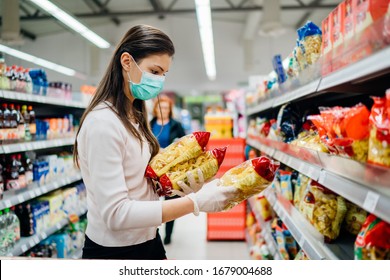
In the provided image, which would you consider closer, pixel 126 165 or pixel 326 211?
pixel 126 165

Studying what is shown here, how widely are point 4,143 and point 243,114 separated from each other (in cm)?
269

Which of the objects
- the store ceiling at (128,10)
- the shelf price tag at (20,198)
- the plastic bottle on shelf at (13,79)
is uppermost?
the store ceiling at (128,10)

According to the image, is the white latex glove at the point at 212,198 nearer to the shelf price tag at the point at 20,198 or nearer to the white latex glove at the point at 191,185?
the white latex glove at the point at 191,185

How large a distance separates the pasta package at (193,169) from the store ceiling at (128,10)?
4.78 feet

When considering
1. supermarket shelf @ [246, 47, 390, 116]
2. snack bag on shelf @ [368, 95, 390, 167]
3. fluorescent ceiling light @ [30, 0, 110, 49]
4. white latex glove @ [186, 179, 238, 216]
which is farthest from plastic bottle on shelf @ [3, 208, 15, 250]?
fluorescent ceiling light @ [30, 0, 110, 49]

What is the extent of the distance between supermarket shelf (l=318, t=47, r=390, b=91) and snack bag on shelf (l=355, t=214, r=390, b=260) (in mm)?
413

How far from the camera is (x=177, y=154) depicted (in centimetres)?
133

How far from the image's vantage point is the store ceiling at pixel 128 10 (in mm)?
3743

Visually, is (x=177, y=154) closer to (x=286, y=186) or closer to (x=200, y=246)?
(x=286, y=186)

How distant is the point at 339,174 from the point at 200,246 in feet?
9.06

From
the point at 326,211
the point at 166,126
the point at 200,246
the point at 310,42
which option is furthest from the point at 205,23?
the point at 326,211

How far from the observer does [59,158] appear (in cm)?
317

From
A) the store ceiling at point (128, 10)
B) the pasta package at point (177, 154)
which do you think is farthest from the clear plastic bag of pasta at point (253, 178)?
the store ceiling at point (128, 10)

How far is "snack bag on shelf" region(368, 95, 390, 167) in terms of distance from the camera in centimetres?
87
